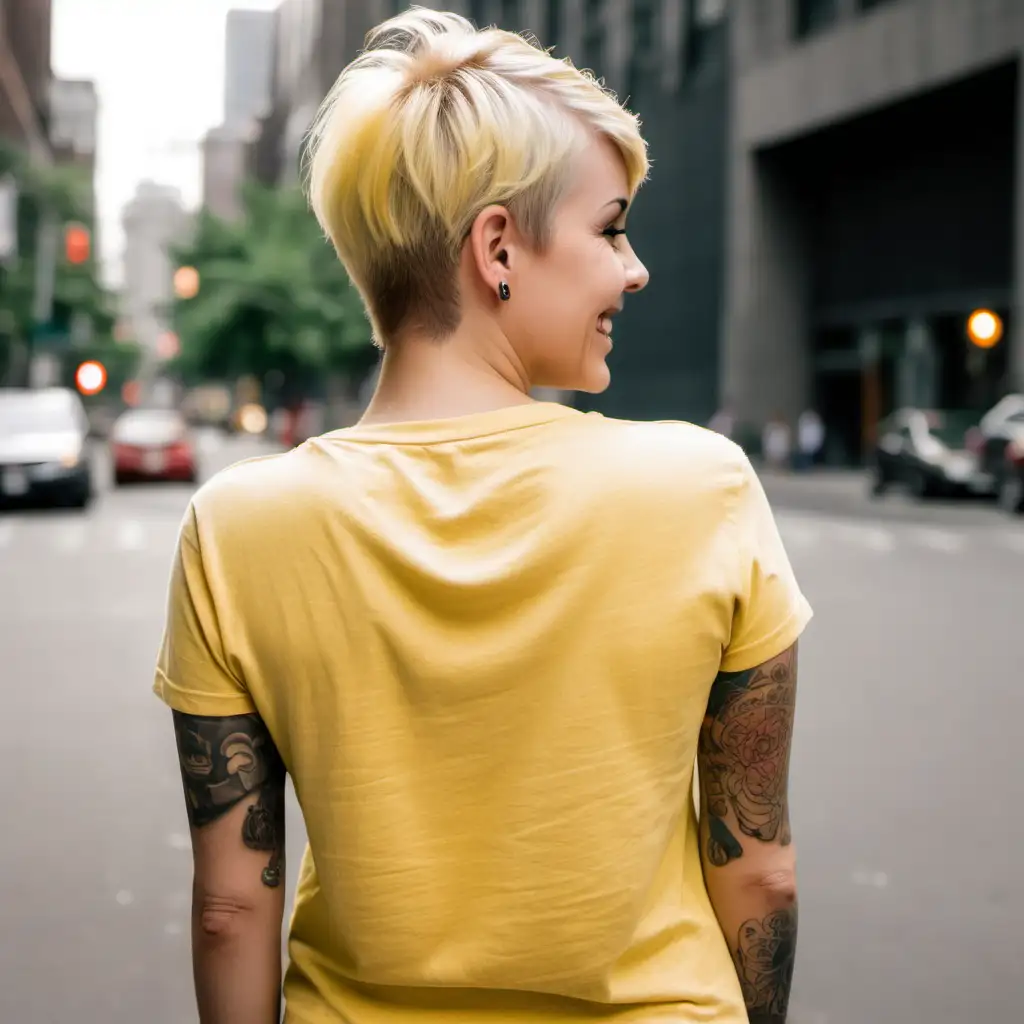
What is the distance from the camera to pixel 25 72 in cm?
9750

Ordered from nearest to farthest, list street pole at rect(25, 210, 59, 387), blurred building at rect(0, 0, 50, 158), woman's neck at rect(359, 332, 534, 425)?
woman's neck at rect(359, 332, 534, 425) → street pole at rect(25, 210, 59, 387) → blurred building at rect(0, 0, 50, 158)

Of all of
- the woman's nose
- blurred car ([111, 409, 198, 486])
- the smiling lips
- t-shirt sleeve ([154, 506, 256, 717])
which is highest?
the woman's nose

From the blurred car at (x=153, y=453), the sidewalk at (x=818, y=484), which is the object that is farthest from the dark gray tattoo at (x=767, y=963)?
the blurred car at (x=153, y=453)

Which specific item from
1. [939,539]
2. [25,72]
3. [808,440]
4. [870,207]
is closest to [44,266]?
[808,440]

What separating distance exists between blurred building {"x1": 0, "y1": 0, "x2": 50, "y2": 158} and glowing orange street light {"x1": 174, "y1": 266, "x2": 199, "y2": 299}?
43.3ft

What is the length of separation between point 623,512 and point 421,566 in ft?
0.60

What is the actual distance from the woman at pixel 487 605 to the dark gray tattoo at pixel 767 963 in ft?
0.31

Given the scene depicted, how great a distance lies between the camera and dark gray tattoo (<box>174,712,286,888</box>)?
5.74 feet

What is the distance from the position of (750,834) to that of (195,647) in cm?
58

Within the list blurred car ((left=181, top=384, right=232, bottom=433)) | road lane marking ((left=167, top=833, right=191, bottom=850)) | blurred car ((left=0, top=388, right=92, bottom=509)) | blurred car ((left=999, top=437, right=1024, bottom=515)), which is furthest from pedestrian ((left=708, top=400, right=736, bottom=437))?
blurred car ((left=181, top=384, right=232, bottom=433))

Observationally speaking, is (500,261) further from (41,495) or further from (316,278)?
(316,278)

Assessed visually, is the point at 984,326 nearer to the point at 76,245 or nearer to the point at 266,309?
the point at 76,245

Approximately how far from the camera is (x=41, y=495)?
26.1 m

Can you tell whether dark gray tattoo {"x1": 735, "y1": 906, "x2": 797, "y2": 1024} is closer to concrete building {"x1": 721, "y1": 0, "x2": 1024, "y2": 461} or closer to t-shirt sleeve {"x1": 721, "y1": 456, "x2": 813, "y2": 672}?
t-shirt sleeve {"x1": 721, "y1": 456, "x2": 813, "y2": 672}
